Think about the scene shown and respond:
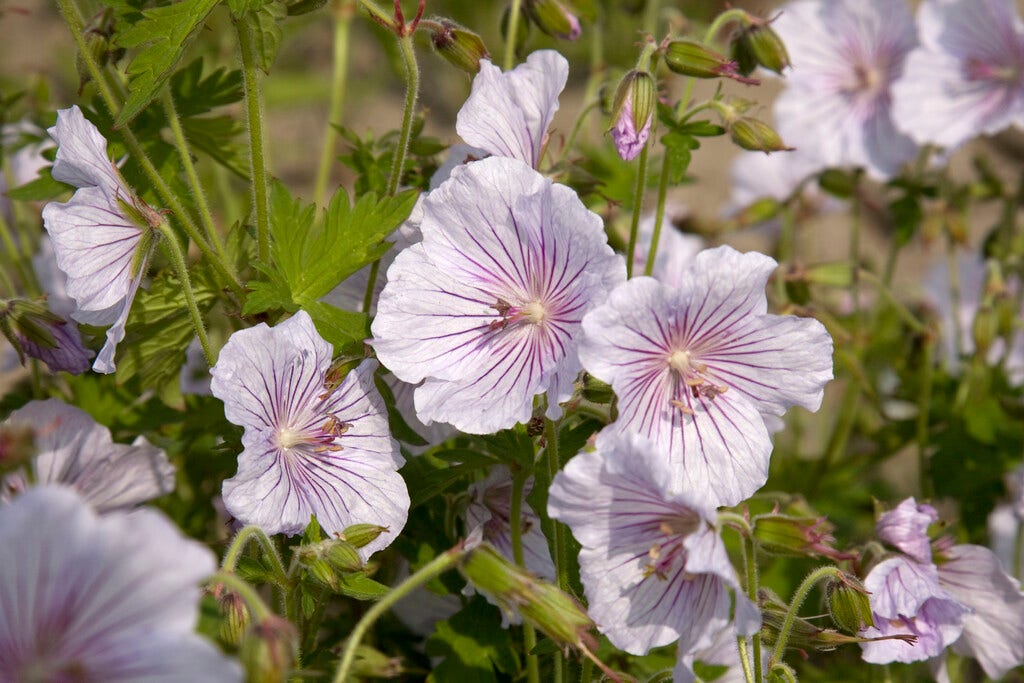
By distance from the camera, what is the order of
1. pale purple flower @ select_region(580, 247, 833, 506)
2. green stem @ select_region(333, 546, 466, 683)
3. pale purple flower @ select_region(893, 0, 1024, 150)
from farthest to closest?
pale purple flower @ select_region(893, 0, 1024, 150), pale purple flower @ select_region(580, 247, 833, 506), green stem @ select_region(333, 546, 466, 683)

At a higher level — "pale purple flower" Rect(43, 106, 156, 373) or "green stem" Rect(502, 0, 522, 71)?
"green stem" Rect(502, 0, 522, 71)

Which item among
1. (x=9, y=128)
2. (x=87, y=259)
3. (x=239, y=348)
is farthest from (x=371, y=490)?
(x=9, y=128)

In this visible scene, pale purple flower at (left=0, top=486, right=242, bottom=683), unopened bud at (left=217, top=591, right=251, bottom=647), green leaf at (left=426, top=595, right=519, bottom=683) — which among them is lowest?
green leaf at (left=426, top=595, right=519, bottom=683)

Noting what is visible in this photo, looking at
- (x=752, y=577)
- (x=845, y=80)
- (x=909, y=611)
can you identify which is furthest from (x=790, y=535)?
(x=845, y=80)

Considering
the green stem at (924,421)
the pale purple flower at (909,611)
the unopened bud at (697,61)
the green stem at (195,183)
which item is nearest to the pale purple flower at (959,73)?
the green stem at (924,421)

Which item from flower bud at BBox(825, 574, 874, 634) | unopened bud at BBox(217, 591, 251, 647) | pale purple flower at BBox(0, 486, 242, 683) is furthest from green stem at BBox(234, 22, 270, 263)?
flower bud at BBox(825, 574, 874, 634)

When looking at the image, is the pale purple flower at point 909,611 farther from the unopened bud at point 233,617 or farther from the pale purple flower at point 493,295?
the unopened bud at point 233,617

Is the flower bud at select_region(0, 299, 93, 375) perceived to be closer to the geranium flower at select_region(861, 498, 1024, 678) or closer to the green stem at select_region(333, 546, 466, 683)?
the green stem at select_region(333, 546, 466, 683)
